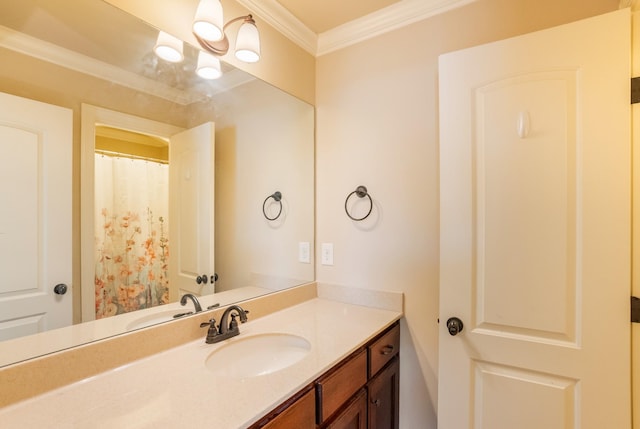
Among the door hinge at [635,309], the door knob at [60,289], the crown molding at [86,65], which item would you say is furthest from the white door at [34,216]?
the door hinge at [635,309]

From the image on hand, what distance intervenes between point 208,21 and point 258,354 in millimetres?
1355

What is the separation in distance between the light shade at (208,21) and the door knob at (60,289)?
105 cm

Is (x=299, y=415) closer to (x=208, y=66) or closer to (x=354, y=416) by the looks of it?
(x=354, y=416)

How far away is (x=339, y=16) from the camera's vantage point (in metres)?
1.67

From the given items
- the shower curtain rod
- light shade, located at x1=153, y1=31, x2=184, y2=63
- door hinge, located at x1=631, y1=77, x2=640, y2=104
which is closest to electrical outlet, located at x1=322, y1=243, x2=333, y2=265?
the shower curtain rod

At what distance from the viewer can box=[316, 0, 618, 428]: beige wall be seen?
4.88 ft

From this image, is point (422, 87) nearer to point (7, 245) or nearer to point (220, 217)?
point (220, 217)

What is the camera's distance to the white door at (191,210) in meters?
1.35

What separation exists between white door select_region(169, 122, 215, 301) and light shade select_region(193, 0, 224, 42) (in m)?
0.40

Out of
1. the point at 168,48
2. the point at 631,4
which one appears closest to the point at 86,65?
the point at 168,48

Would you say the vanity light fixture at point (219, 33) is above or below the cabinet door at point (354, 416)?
above

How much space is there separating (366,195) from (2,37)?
1.50 meters

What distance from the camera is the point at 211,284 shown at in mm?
1495

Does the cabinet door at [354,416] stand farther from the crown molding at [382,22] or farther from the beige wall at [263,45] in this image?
the crown molding at [382,22]
